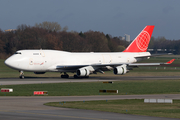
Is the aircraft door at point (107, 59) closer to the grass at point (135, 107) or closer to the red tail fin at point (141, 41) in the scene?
the red tail fin at point (141, 41)

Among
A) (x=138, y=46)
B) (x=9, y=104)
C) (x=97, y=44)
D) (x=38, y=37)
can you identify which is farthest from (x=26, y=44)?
(x=9, y=104)

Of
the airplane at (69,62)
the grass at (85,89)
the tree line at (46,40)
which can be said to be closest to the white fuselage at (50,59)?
the airplane at (69,62)

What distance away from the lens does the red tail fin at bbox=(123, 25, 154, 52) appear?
68250mm

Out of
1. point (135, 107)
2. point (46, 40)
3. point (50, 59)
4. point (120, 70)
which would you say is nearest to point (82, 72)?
point (50, 59)

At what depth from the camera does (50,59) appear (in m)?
56.5

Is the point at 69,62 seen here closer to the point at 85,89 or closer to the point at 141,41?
the point at 141,41

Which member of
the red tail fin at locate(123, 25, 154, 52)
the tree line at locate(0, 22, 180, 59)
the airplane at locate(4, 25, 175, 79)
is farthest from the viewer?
the tree line at locate(0, 22, 180, 59)

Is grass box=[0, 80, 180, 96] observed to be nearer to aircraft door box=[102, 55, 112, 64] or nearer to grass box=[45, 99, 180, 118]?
grass box=[45, 99, 180, 118]

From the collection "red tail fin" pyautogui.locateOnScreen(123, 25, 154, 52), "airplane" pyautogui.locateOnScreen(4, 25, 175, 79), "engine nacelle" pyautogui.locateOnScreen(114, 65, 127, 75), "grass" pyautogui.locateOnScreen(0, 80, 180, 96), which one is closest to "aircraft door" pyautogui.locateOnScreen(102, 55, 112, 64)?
"airplane" pyautogui.locateOnScreen(4, 25, 175, 79)

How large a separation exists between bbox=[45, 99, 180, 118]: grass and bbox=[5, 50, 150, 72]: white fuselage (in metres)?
29.7

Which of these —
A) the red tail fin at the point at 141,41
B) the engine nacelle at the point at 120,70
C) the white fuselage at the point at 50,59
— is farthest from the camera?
the red tail fin at the point at 141,41

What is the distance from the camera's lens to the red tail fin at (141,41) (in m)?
68.2

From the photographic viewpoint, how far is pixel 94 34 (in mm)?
154875

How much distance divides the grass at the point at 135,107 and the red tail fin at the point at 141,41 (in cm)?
4138
